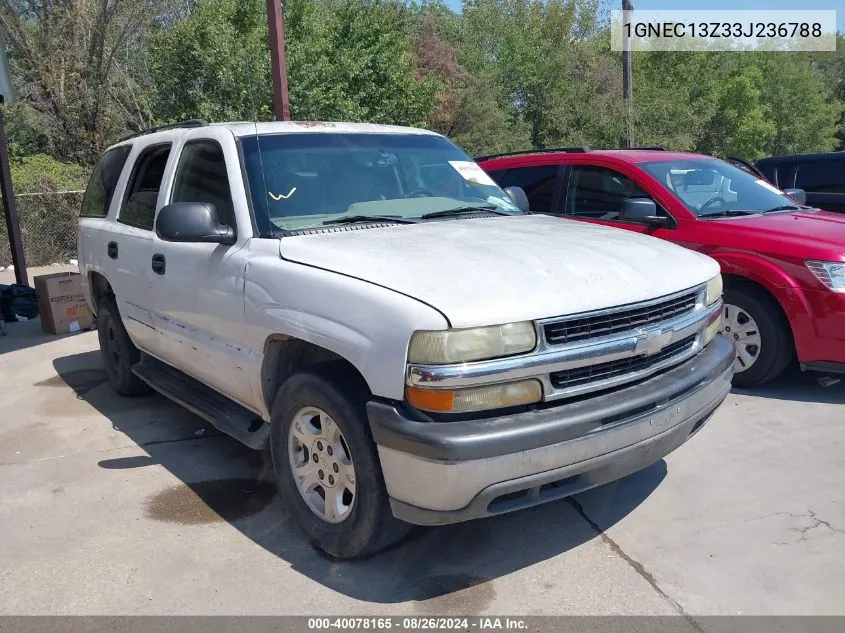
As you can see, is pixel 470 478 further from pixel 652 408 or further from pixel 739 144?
pixel 739 144

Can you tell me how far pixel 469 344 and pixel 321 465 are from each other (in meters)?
0.99

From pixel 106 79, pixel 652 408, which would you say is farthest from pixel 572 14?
pixel 652 408

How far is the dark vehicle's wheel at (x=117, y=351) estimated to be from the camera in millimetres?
5637

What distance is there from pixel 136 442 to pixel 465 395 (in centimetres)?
305

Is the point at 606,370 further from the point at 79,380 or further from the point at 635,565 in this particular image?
the point at 79,380

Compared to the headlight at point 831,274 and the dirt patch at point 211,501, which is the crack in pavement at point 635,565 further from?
the headlight at point 831,274

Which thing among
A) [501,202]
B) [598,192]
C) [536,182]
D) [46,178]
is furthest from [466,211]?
[46,178]

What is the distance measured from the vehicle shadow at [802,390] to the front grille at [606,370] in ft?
8.22

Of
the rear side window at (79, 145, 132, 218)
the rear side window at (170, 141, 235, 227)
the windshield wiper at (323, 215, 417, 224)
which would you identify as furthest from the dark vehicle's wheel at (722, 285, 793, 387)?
the rear side window at (79, 145, 132, 218)

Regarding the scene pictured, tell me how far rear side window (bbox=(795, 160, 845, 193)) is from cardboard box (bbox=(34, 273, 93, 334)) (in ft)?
26.9

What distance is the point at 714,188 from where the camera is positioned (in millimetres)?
6258

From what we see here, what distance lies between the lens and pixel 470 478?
108 inches

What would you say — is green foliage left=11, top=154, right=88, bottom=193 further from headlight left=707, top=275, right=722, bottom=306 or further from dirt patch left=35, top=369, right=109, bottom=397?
headlight left=707, top=275, right=722, bottom=306

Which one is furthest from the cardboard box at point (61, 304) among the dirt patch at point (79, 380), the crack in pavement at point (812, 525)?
the crack in pavement at point (812, 525)
